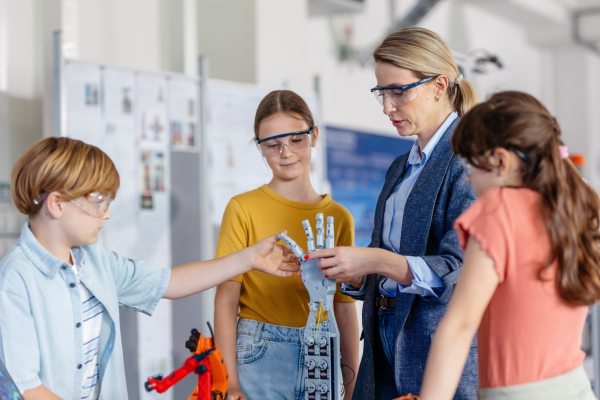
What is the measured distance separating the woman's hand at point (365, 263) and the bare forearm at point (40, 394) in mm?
646

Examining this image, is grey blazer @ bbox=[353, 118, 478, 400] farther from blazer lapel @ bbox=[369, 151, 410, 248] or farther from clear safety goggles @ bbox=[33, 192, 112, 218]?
clear safety goggles @ bbox=[33, 192, 112, 218]

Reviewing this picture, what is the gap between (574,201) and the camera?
1.10m

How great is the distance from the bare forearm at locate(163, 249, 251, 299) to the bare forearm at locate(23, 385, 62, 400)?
0.41 m

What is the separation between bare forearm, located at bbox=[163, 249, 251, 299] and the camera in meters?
1.57

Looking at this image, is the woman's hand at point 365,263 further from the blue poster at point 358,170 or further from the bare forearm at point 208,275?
the blue poster at point 358,170

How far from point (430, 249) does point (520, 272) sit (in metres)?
0.38

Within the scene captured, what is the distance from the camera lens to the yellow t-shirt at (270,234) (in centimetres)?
166

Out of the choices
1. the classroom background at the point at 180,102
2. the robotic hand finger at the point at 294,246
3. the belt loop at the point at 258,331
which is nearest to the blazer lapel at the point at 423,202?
the robotic hand finger at the point at 294,246

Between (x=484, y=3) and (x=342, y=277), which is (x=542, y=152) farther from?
(x=484, y=3)

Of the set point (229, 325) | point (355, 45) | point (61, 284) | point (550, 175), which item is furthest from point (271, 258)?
point (355, 45)

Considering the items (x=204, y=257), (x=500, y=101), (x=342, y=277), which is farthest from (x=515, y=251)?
(x=204, y=257)

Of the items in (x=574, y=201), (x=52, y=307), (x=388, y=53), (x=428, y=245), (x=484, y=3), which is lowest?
(x=52, y=307)

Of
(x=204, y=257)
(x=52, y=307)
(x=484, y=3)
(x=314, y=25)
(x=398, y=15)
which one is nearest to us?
(x=52, y=307)

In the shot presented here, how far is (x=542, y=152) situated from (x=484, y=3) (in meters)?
6.00
